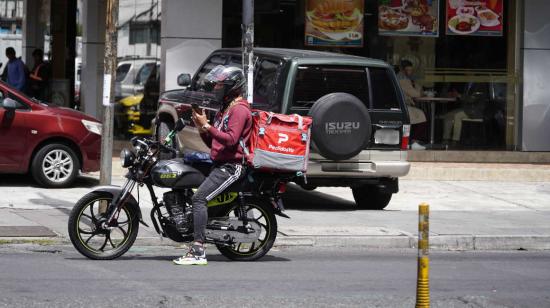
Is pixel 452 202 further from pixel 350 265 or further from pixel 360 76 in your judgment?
pixel 350 265

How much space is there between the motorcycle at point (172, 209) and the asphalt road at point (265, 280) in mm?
214

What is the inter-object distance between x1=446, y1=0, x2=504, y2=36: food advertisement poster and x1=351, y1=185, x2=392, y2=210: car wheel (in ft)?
19.0

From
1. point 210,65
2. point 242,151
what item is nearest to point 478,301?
point 242,151

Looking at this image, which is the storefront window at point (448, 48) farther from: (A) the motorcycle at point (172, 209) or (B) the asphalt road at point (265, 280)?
(A) the motorcycle at point (172, 209)

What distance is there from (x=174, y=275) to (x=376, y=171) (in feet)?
16.4

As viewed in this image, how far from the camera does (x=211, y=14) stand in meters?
18.6

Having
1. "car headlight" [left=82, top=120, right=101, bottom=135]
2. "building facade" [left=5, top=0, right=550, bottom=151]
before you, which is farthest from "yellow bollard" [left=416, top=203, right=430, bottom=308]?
"building facade" [left=5, top=0, right=550, bottom=151]

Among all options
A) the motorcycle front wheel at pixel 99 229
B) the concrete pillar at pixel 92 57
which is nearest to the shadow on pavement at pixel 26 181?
the concrete pillar at pixel 92 57

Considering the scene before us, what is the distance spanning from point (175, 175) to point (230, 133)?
0.63 metres

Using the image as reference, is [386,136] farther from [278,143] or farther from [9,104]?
[9,104]

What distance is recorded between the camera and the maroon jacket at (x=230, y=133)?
32.8 feet

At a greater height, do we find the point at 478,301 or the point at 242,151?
the point at 242,151

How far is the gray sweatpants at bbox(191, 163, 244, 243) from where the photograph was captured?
9.94m

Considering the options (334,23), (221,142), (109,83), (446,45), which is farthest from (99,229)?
(446,45)
